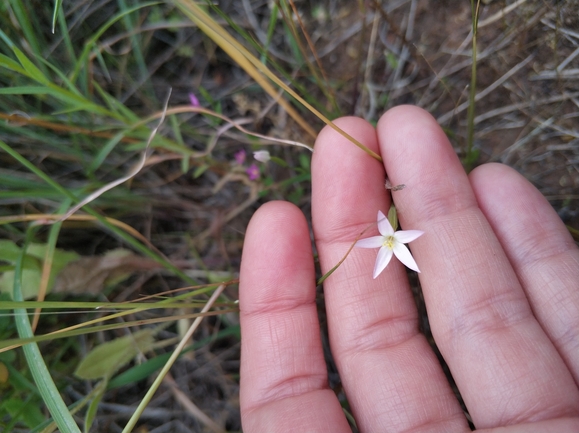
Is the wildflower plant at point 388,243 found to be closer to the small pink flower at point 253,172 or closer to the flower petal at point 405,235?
the flower petal at point 405,235

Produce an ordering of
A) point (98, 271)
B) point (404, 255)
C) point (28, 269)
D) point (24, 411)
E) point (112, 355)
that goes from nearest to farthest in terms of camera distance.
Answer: point (404, 255) → point (24, 411) → point (28, 269) → point (112, 355) → point (98, 271)

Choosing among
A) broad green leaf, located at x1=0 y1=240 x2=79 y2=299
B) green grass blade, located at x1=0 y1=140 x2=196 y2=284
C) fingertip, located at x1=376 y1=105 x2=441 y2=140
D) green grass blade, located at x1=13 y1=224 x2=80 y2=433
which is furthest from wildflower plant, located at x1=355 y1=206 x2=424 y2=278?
broad green leaf, located at x1=0 y1=240 x2=79 y2=299

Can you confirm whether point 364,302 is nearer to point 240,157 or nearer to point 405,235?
point 405,235

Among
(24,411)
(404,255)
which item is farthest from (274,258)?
(24,411)

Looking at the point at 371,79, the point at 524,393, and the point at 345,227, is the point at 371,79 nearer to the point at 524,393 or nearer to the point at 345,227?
the point at 345,227

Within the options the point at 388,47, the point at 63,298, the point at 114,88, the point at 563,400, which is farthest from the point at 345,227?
the point at 114,88
